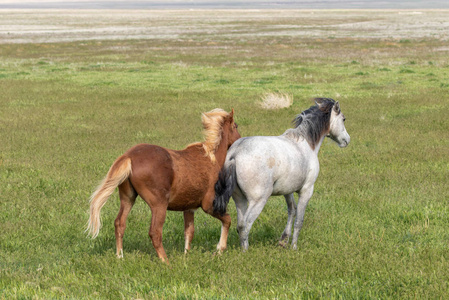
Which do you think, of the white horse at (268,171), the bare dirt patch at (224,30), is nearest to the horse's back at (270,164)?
the white horse at (268,171)

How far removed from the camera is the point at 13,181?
10273mm

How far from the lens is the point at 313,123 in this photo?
292 inches

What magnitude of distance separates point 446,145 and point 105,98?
581 inches

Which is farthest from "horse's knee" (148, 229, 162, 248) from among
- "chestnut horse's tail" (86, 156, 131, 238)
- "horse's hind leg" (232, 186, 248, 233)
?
"horse's hind leg" (232, 186, 248, 233)

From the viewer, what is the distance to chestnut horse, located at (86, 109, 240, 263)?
5.82 metres

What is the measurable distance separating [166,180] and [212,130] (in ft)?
3.68

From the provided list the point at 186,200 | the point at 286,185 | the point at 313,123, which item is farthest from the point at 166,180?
the point at 313,123

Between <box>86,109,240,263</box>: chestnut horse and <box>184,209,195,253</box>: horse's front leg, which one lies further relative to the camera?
<box>184,209,195,253</box>: horse's front leg

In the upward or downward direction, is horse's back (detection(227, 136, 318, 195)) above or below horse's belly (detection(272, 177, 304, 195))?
above

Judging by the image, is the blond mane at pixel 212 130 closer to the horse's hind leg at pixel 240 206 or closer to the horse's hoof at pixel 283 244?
the horse's hind leg at pixel 240 206

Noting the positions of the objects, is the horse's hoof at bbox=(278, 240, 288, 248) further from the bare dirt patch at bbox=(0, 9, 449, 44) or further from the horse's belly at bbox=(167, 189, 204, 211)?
the bare dirt patch at bbox=(0, 9, 449, 44)

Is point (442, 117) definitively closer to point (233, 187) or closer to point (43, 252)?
point (233, 187)

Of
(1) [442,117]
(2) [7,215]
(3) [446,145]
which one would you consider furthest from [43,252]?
(1) [442,117]

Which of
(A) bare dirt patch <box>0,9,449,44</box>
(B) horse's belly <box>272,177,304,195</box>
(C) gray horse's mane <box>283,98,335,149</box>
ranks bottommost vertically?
(A) bare dirt patch <box>0,9,449,44</box>
